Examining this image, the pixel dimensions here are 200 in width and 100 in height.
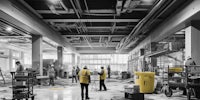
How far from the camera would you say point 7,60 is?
3272 centimetres

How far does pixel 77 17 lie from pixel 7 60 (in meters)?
22.8

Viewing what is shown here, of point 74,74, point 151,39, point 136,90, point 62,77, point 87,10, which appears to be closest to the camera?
point 136,90

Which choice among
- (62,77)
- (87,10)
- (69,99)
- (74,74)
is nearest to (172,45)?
(87,10)

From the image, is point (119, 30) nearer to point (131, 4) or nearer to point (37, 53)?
point (37, 53)

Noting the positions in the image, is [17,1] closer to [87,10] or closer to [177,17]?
[87,10]

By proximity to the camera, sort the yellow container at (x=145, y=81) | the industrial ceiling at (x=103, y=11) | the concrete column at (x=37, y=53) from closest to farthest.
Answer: the industrial ceiling at (x=103, y=11)
the yellow container at (x=145, y=81)
the concrete column at (x=37, y=53)

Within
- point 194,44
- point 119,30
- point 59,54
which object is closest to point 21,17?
point 194,44

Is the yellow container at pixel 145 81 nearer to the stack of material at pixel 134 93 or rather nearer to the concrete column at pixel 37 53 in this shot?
the stack of material at pixel 134 93

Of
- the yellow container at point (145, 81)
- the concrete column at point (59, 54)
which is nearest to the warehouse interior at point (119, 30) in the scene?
the yellow container at point (145, 81)

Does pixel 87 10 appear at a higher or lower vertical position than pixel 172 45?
higher

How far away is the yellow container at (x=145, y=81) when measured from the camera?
11539 millimetres

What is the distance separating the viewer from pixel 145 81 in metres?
11.5

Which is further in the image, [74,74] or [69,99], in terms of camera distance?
[74,74]

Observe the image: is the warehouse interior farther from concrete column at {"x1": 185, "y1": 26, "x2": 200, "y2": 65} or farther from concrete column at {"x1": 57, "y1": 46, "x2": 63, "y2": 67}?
concrete column at {"x1": 57, "y1": 46, "x2": 63, "y2": 67}
